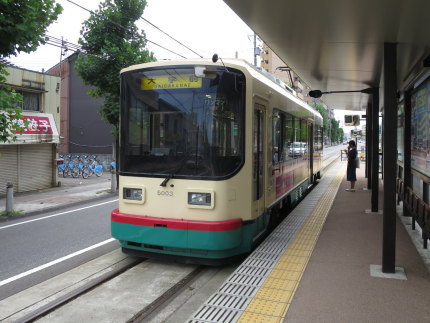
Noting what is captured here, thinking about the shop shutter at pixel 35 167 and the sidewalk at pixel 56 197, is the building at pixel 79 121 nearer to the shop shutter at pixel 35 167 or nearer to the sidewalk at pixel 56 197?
the sidewalk at pixel 56 197

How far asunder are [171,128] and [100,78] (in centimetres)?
1116

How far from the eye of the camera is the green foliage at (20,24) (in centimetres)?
812

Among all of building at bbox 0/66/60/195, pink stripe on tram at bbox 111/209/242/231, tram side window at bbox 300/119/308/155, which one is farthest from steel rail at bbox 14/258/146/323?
building at bbox 0/66/60/195

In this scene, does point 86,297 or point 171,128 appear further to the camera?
point 171,128

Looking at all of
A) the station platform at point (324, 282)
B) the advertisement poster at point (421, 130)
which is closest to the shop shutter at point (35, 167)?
the station platform at point (324, 282)

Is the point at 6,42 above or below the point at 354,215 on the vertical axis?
above

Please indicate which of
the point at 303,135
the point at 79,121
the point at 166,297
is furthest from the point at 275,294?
the point at 79,121

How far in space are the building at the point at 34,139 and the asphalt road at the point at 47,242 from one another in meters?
5.61

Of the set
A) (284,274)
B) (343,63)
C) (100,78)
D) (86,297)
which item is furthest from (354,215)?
(100,78)

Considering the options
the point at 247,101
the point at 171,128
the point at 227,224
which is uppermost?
the point at 247,101

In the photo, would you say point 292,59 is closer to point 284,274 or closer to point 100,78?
point 284,274

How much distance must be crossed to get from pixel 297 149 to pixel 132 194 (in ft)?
18.3

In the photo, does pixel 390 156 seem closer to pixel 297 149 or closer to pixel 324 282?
pixel 324 282

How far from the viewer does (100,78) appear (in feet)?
52.9
